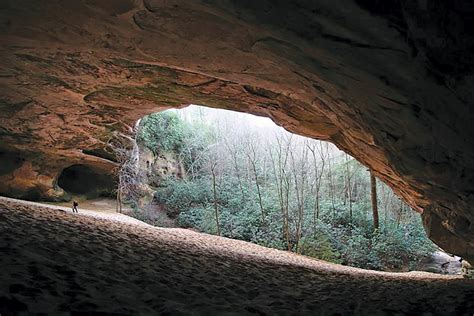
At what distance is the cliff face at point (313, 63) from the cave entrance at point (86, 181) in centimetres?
715

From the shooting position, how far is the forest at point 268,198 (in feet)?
39.3

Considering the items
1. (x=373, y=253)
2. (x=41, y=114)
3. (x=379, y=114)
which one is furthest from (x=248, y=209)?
(x=379, y=114)

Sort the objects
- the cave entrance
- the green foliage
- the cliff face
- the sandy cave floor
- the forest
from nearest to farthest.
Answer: the sandy cave floor, the cliff face, the forest, the cave entrance, the green foliage

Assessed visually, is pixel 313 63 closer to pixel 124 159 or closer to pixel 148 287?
pixel 148 287

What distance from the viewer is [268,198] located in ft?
51.7

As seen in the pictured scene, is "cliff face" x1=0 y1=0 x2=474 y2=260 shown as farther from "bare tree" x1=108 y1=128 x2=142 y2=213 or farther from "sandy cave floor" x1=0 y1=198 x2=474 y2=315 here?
"bare tree" x1=108 y1=128 x2=142 y2=213

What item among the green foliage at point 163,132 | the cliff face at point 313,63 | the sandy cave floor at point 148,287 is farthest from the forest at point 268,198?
the sandy cave floor at point 148,287

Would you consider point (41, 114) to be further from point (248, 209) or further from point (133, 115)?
point (248, 209)

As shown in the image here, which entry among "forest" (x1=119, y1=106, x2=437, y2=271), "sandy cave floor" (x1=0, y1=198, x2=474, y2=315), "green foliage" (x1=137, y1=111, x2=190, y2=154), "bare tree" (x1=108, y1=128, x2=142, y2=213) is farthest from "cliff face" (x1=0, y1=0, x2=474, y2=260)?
"green foliage" (x1=137, y1=111, x2=190, y2=154)

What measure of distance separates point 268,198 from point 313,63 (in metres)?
13.0

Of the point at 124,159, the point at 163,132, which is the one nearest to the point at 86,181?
the point at 124,159

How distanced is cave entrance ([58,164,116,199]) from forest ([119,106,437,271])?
86cm

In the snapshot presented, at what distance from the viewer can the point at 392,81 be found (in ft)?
9.27

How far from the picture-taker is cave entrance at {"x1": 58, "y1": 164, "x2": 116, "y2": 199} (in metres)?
12.8
